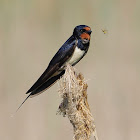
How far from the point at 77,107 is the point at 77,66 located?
5.86ft

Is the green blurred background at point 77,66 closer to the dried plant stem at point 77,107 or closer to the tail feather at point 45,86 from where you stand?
the tail feather at point 45,86

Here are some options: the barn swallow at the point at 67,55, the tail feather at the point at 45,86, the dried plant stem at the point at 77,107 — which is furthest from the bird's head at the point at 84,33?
the dried plant stem at the point at 77,107

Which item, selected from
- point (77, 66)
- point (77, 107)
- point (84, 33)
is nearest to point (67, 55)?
point (84, 33)

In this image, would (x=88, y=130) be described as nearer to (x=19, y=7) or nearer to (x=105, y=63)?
(x=105, y=63)

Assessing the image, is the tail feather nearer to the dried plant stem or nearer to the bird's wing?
the bird's wing

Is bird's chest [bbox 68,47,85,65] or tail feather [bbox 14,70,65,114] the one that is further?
bird's chest [bbox 68,47,85,65]

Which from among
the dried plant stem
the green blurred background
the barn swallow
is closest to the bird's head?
the barn swallow

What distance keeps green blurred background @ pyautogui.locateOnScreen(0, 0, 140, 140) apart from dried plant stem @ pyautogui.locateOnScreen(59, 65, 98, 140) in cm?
96

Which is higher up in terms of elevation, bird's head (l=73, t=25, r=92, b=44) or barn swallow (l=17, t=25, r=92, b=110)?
bird's head (l=73, t=25, r=92, b=44)

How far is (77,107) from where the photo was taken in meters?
1.98

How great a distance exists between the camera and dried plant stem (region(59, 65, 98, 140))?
190 centimetres

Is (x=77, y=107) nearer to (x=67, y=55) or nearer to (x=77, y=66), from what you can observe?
(x=67, y=55)

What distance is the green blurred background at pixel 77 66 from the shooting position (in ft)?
11.0

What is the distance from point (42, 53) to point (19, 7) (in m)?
0.54
